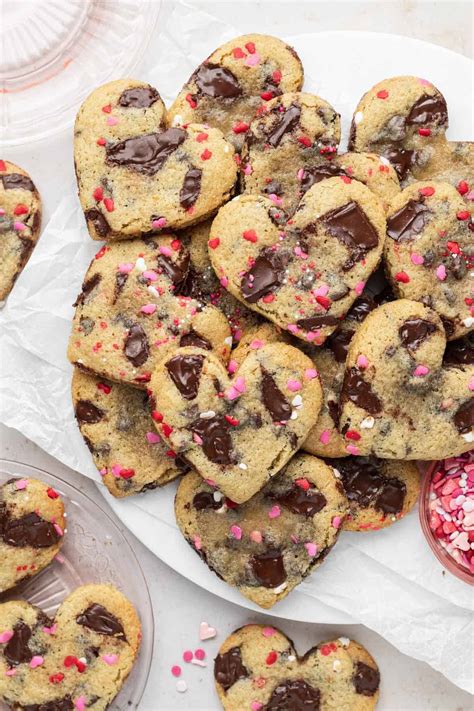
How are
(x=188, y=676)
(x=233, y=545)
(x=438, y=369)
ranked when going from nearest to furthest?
(x=438, y=369), (x=233, y=545), (x=188, y=676)

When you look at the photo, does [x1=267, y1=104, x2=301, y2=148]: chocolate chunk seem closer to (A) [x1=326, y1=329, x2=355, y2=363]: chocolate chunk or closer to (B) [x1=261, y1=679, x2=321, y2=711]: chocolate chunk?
(A) [x1=326, y1=329, x2=355, y2=363]: chocolate chunk

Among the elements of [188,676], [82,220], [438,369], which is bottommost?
[188,676]

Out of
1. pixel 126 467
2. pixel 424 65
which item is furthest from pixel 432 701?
pixel 424 65

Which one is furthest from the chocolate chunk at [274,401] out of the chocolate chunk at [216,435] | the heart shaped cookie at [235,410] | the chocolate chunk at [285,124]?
the chocolate chunk at [285,124]

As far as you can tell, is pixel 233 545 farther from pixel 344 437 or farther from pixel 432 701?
pixel 432 701

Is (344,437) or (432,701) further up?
(344,437)
